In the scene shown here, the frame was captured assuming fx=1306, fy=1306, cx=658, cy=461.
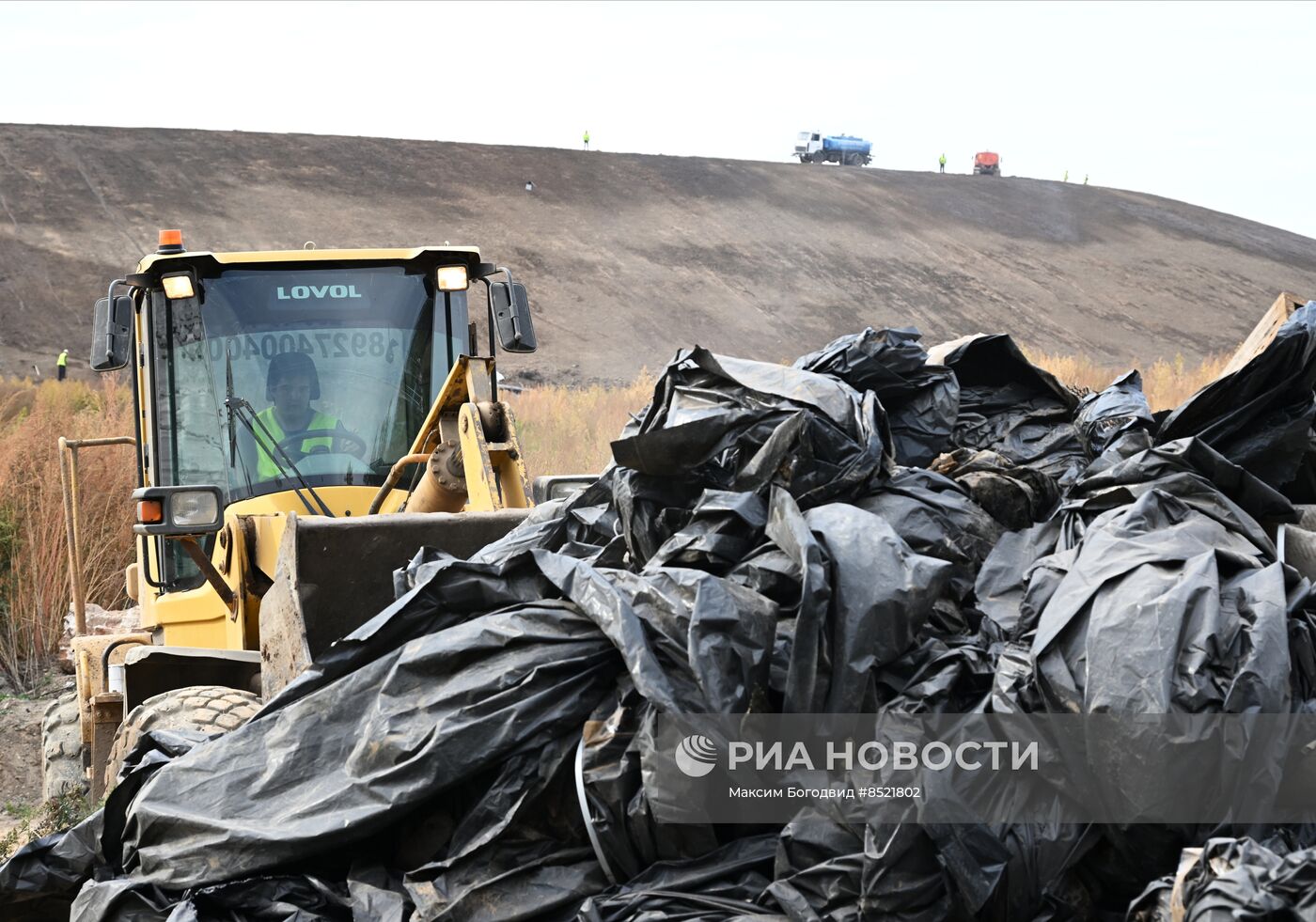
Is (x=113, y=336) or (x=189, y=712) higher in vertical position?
(x=113, y=336)

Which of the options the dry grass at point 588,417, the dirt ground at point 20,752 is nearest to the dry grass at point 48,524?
the dry grass at point 588,417

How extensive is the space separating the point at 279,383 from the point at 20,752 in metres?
3.57

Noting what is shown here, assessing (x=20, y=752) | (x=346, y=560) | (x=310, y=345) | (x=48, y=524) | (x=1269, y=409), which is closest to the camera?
(x=1269, y=409)

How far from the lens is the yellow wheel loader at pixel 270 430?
4.75 m

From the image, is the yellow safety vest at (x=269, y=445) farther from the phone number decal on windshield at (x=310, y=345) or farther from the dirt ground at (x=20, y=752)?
the dirt ground at (x=20, y=752)

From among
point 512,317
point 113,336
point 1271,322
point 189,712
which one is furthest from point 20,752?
point 1271,322

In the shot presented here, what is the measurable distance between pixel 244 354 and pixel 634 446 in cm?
246

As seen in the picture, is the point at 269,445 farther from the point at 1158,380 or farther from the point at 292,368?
the point at 1158,380

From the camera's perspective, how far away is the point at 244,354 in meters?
5.20

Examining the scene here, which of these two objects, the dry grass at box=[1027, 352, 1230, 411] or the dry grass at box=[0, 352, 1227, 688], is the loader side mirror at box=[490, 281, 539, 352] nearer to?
the dry grass at box=[0, 352, 1227, 688]

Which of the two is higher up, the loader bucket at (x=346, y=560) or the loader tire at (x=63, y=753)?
the loader bucket at (x=346, y=560)

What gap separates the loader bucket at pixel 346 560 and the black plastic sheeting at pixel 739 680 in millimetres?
729

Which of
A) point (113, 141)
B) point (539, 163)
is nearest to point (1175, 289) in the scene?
point (539, 163)

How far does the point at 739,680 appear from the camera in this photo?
269cm
